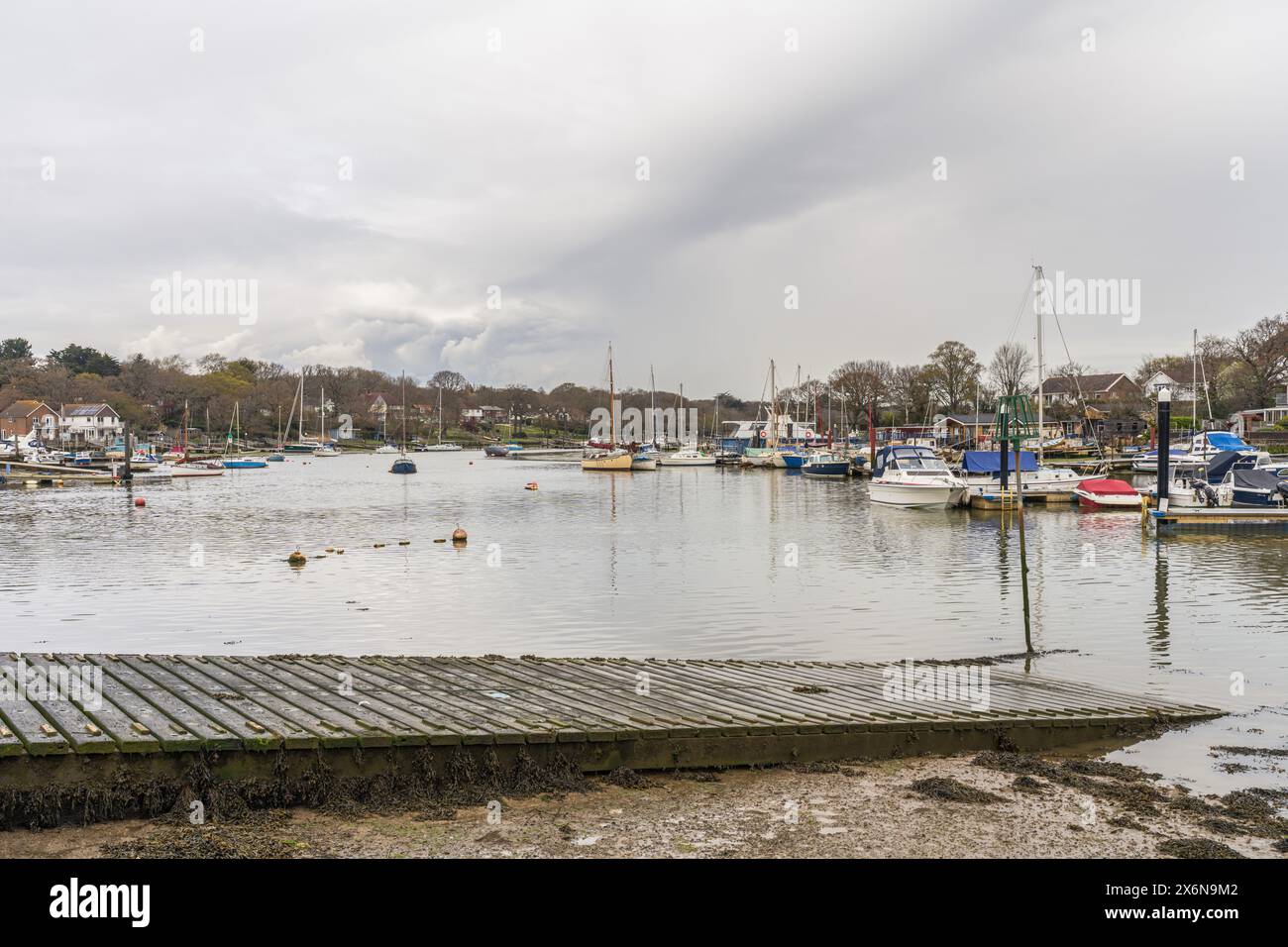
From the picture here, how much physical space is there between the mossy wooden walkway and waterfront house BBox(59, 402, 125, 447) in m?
158

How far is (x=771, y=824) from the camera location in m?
8.16

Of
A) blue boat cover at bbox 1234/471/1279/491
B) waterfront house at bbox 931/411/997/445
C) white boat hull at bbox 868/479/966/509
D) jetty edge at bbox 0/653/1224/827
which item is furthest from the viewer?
waterfront house at bbox 931/411/997/445

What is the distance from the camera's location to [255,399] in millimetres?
171250

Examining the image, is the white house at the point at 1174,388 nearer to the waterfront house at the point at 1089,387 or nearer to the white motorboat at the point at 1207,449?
the waterfront house at the point at 1089,387

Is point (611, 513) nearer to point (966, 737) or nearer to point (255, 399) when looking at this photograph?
point (966, 737)

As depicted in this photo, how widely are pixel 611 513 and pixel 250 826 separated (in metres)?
44.6

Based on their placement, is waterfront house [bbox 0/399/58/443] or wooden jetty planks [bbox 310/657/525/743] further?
waterfront house [bbox 0/399/58/443]

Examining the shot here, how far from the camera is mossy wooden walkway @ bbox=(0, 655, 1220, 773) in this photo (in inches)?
338

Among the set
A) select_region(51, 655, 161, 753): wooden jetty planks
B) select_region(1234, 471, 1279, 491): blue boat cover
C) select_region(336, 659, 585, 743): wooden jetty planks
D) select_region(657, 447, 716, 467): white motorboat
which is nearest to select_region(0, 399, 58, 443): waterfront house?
select_region(657, 447, 716, 467): white motorboat

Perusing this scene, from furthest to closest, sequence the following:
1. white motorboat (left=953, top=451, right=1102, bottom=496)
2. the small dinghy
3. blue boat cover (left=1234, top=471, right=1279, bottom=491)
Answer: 1. white motorboat (left=953, top=451, right=1102, bottom=496)
2. the small dinghy
3. blue boat cover (left=1234, top=471, right=1279, bottom=491)

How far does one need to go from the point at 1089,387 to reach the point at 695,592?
139129 millimetres

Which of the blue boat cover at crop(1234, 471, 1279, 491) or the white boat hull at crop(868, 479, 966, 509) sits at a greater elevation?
the blue boat cover at crop(1234, 471, 1279, 491)

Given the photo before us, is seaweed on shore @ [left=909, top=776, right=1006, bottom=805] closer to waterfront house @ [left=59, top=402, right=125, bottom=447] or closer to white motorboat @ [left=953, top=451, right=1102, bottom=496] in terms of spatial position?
white motorboat @ [left=953, top=451, right=1102, bottom=496]

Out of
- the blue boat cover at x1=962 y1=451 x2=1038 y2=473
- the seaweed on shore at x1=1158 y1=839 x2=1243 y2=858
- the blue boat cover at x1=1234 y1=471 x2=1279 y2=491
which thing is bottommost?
the seaweed on shore at x1=1158 y1=839 x2=1243 y2=858
